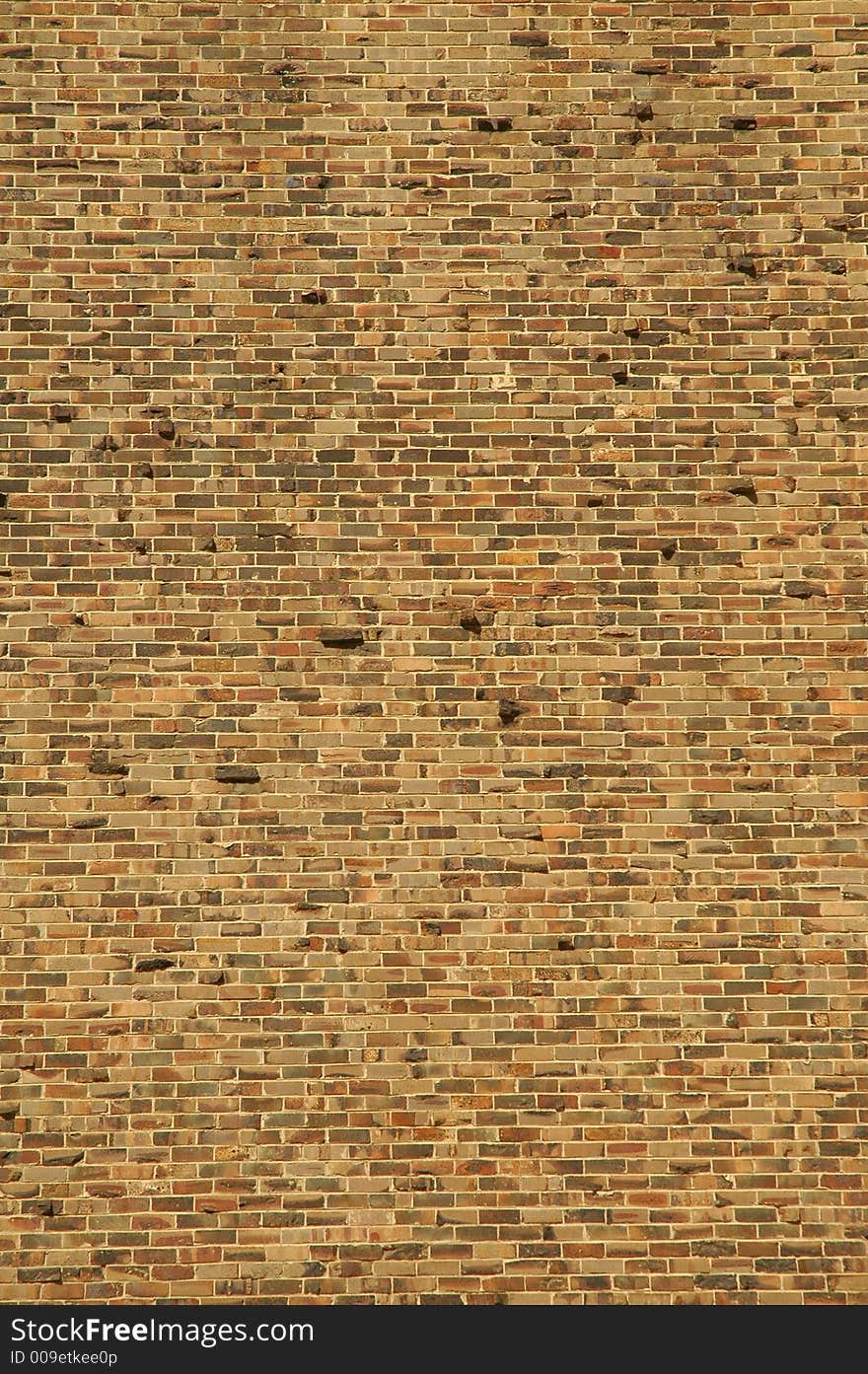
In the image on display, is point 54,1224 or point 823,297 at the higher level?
point 823,297

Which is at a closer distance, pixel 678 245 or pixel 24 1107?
pixel 24 1107

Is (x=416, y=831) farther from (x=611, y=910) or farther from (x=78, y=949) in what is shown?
(x=78, y=949)

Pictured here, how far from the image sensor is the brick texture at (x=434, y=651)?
663 centimetres

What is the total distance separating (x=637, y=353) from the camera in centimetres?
730

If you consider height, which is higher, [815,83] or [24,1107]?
[815,83]

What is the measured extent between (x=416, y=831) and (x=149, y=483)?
221cm

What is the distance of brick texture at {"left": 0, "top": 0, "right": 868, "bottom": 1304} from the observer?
663 cm

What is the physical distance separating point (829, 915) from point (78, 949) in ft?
11.9

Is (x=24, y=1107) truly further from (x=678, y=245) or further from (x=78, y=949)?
(x=678, y=245)

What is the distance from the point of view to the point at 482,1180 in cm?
662

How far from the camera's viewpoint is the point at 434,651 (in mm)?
7051

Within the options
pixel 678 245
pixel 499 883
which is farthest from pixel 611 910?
pixel 678 245

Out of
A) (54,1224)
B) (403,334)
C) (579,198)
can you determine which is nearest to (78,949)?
(54,1224)

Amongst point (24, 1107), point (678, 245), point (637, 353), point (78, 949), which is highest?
point (678, 245)
